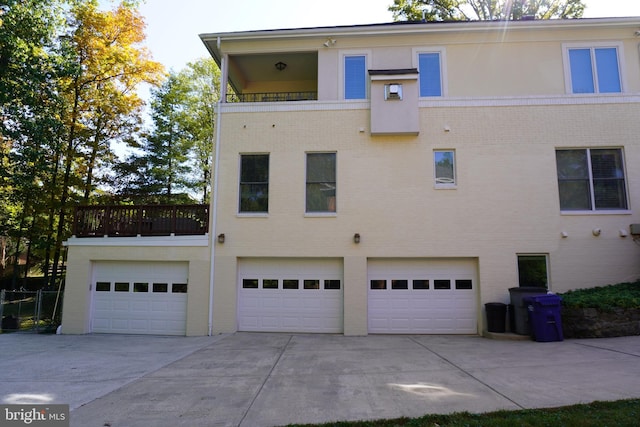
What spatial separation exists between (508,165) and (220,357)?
9.66m

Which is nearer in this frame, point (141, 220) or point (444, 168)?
point (444, 168)

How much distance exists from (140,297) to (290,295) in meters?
4.71

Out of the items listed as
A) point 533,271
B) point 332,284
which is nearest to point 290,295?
point 332,284

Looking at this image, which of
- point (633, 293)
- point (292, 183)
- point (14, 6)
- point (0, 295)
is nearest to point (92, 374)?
point (292, 183)

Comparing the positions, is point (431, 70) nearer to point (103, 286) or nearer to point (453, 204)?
point (453, 204)

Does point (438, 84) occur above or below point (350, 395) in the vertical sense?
above

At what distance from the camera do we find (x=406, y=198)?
38.3ft

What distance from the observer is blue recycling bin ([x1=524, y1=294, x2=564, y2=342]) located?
9.33 metres

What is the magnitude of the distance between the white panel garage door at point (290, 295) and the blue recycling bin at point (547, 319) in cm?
514

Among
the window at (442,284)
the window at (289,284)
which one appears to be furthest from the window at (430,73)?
the window at (289,284)

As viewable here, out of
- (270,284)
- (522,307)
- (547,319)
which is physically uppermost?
(270,284)

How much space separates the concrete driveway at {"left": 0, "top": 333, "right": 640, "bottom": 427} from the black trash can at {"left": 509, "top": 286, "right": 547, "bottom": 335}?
57 cm

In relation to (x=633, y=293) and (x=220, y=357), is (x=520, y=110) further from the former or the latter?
(x=220, y=357)

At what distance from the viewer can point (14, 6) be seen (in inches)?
552
